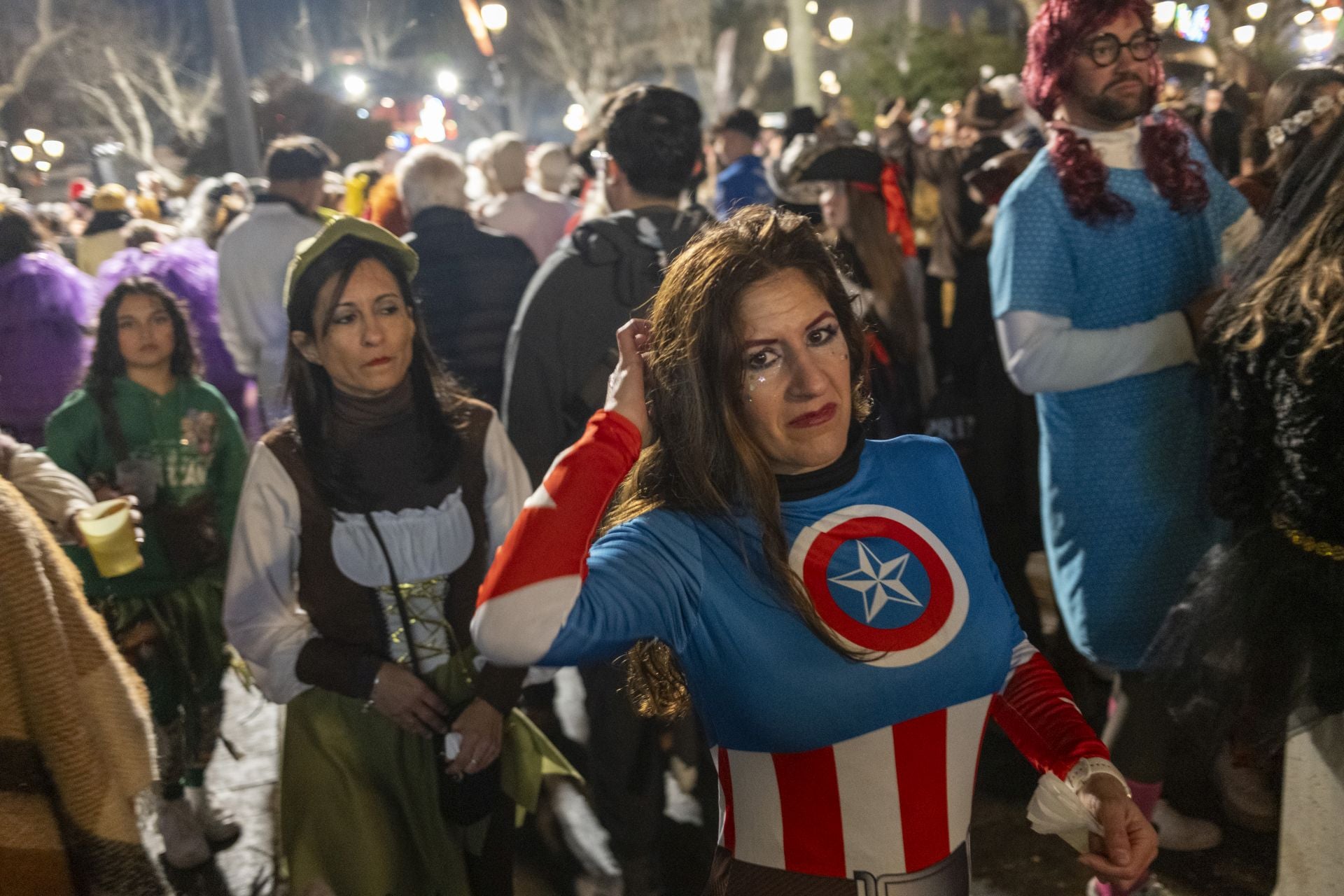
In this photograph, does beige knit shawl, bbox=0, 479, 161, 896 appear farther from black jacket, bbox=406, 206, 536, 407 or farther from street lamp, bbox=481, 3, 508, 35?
street lamp, bbox=481, 3, 508, 35

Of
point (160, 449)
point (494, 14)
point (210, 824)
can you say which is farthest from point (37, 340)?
point (494, 14)

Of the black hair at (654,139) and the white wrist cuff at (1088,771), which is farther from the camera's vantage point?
the black hair at (654,139)

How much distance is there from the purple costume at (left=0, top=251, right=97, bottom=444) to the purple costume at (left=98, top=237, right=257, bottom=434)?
40cm

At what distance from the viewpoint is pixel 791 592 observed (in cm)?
166

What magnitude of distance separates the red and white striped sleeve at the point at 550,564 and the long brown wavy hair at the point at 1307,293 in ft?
5.02

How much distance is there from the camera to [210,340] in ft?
19.0

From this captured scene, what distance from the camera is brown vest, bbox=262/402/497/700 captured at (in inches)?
95.7

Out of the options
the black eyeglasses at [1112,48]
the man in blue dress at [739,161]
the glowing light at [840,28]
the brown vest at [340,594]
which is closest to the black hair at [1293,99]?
the black eyeglasses at [1112,48]

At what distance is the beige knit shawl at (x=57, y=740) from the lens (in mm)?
1779

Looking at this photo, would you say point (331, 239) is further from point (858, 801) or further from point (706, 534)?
point (858, 801)

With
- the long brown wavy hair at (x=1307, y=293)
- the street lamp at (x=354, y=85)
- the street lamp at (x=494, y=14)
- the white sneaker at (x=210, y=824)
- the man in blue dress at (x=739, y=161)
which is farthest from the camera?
the street lamp at (x=354, y=85)

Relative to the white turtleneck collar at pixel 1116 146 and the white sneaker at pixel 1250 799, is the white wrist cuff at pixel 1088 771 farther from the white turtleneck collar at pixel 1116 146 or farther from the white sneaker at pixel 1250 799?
the white sneaker at pixel 1250 799

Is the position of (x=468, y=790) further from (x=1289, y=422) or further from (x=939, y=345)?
(x=939, y=345)

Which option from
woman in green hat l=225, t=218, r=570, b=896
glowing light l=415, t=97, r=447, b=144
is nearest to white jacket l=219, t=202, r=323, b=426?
woman in green hat l=225, t=218, r=570, b=896
